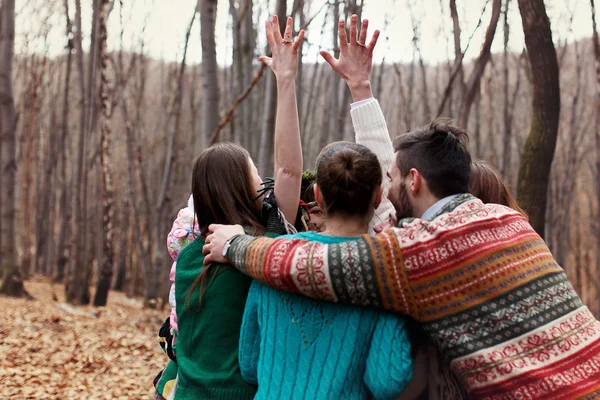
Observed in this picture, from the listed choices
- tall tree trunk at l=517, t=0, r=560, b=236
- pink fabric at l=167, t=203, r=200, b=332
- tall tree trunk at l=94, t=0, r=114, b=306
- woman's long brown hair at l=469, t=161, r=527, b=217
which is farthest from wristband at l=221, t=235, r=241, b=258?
tall tree trunk at l=94, t=0, r=114, b=306

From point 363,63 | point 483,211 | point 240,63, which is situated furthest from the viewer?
point 240,63

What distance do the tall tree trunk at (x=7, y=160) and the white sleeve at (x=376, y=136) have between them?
287 inches

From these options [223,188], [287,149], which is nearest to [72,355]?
[223,188]

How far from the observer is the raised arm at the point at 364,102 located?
6.66 feet

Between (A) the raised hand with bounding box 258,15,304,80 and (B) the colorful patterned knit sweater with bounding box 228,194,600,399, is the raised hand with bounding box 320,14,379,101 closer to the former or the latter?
(A) the raised hand with bounding box 258,15,304,80

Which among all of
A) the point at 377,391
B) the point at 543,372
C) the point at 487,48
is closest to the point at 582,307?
the point at 543,372

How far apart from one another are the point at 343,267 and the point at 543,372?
0.62m

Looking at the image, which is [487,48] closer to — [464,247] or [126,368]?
[464,247]

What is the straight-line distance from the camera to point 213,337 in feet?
5.92

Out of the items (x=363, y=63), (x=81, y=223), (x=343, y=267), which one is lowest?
(x=81, y=223)

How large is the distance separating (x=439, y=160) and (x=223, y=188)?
2.48 feet

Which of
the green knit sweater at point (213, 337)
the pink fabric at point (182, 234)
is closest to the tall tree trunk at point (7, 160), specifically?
the pink fabric at point (182, 234)

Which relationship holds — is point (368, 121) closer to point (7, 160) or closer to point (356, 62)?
point (356, 62)

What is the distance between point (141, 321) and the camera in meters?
7.63
